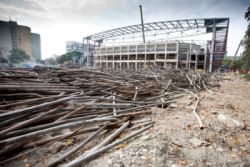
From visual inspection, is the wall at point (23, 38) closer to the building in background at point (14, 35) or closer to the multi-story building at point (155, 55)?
the building in background at point (14, 35)

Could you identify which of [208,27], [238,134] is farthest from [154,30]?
[238,134]

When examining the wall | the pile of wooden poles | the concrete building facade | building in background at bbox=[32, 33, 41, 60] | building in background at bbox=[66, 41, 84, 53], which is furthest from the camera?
building in background at bbox=[32, 33, 41, 60]

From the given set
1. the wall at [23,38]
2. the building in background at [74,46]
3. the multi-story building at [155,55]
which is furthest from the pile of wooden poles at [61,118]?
the wall at [23,38]

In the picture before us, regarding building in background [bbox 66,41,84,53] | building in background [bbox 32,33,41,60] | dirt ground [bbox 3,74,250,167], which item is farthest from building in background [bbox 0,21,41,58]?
dirt ground [bbox 3,74,250,167]

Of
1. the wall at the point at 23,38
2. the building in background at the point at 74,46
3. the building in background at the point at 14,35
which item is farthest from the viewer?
the wall at the point at 23,38

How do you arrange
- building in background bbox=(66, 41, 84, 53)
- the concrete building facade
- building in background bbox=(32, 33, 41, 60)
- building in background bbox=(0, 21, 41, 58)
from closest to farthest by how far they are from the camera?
the concrete building facade, building in background bbox=(0, 21, 41, 58), building in background bbox=(66, 41, 84, 53), building in background bbox=(32, 33, 41, 60)

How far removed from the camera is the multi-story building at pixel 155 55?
917 inches

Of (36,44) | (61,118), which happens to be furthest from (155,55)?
(36,44)

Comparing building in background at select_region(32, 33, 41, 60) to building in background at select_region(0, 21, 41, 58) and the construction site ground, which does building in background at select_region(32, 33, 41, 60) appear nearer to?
building in background at select_region(0, 21, 41, 58)

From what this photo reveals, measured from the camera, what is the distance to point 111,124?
204 cm

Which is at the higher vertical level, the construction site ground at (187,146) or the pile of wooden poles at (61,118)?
the pile of wooden poles at (61,118)

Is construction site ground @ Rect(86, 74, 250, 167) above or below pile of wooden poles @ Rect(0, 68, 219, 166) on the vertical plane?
below

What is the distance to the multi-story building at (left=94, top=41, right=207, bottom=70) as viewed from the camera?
2330cm

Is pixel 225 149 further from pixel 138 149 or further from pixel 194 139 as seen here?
pixel 138 149
